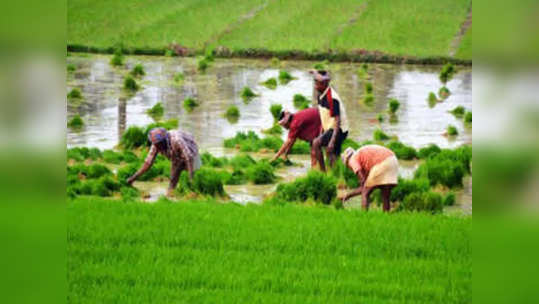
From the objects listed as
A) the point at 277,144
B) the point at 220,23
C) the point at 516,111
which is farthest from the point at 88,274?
the point at 220,23

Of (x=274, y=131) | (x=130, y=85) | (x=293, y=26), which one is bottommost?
(x=274, y=131)

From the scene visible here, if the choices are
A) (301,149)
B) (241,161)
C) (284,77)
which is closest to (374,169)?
(241,161)

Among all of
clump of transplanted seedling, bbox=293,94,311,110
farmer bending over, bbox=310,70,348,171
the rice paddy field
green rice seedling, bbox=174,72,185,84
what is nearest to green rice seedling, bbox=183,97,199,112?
clump of transplanted seedling, bbox=293,94,311,110

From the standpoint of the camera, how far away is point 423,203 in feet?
25.7

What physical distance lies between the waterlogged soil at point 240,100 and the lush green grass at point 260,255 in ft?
5.91

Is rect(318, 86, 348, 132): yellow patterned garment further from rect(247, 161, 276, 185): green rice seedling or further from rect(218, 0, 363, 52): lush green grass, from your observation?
rect(218, 0, 363, 52): lush green grass

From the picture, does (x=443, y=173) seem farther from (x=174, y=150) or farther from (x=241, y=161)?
(x=174, y=150)

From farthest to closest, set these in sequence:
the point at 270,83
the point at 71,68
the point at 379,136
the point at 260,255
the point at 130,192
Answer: the point at 71,68, the point at 270,83, the point at 379,136, the point at 130,192, the point at 260,255

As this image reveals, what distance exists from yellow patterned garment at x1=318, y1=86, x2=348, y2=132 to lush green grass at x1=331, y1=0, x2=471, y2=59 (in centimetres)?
1462

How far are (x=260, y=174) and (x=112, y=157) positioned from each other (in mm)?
2268

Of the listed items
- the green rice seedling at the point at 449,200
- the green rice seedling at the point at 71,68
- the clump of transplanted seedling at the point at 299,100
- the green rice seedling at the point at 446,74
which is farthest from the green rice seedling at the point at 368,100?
the green rice seedling at the point at 449,200

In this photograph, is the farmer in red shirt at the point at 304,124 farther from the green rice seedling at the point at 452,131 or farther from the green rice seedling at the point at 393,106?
the green rice seedling at the point at 393,106

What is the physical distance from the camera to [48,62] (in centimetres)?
225

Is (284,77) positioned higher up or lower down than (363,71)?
lower down
